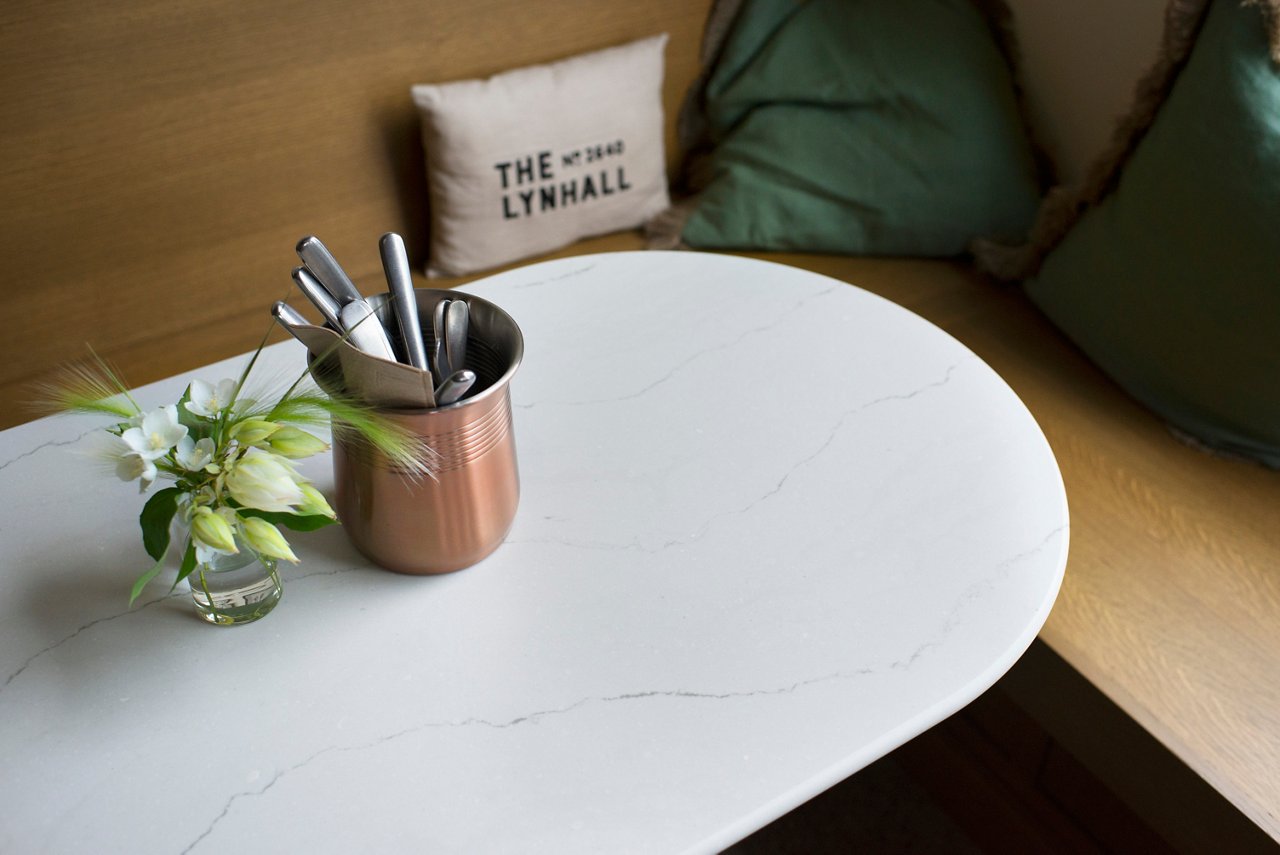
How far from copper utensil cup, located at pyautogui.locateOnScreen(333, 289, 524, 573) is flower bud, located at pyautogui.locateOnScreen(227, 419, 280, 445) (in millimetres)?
64

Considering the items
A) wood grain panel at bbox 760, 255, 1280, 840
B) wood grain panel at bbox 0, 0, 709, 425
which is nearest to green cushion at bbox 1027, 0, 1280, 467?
wood grain panel at bbox 760, 255, 1280, 840

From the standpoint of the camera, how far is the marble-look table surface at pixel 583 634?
0.72 m

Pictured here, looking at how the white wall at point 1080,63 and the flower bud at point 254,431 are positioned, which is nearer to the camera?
the flower bud at point 254,431

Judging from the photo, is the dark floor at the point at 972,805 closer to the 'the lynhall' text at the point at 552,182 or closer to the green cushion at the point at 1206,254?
the green cushion at the point at 1206,254

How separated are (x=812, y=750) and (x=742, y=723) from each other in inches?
2.0

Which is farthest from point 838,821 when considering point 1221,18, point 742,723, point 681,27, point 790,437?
point 681,27

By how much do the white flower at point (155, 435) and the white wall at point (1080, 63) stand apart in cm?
131

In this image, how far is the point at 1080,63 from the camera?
1.71 metres

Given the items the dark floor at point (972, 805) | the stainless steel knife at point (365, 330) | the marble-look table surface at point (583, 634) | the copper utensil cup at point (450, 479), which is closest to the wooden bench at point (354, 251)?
the dark floor at point (972, 805)

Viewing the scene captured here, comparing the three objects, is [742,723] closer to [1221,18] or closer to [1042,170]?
[1221,18]

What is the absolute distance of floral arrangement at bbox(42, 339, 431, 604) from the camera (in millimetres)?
719

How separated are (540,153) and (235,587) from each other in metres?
1.00

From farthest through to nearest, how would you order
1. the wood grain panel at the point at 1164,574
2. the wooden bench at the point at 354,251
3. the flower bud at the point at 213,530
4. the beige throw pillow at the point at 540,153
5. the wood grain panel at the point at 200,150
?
the beige throw pillow at the point at 540,153 → the wood grain panel at the point at 200,150 → the wooden bench at the point at 354,251 → the wood grain panel at the point at 1164,574 → the flower bud at the point at 213,530

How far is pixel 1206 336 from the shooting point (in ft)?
4.26
